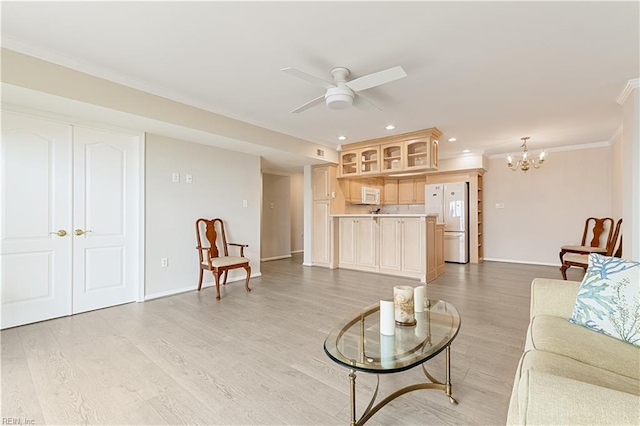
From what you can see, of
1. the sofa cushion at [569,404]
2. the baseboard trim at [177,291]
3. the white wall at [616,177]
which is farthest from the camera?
the white wall at [616,177]

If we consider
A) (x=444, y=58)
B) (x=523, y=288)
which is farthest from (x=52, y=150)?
(x=523, y=288)

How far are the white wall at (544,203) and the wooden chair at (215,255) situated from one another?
557 centimetres

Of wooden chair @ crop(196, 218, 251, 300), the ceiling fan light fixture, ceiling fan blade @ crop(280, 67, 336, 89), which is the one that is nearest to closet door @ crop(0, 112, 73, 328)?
wooden chair @ crop(196, 218, 251, 300)

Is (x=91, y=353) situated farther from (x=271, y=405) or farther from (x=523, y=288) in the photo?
(x=523, y=288)

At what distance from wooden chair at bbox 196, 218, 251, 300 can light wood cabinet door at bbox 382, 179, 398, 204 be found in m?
4.29

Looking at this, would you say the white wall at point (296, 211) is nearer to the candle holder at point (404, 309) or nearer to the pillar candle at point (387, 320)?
the candle holder at point (404, 309)

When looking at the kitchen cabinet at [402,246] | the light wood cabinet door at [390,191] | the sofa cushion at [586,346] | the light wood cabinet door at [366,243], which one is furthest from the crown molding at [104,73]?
the light wood cabinet door at [390,191]

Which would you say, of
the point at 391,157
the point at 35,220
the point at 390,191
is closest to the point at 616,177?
the point at 391,157

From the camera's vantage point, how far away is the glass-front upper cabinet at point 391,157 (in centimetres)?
514

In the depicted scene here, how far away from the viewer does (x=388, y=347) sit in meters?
1.51

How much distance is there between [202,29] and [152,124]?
1587 mm

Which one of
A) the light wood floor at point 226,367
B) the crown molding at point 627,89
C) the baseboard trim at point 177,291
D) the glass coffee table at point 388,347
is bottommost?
the light wood floor at point 226,367

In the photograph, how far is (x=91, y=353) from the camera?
226 cm

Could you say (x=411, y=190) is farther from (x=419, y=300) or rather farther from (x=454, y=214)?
(x=419, y=300)
